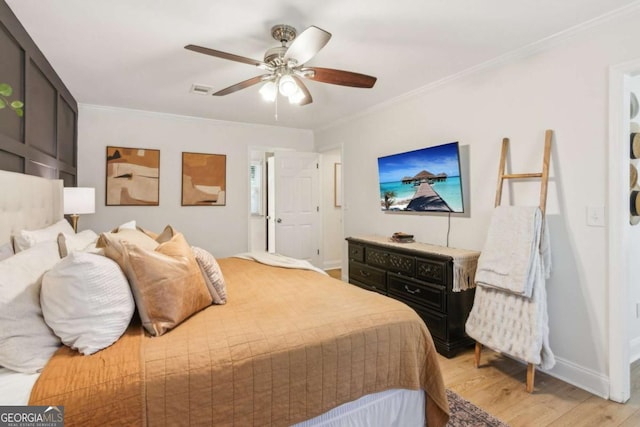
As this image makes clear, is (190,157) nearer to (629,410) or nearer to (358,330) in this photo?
(358,330)

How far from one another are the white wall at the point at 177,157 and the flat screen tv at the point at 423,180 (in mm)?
2150

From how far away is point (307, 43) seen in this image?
6.21 ft

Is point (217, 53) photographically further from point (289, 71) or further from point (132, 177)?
point (132, 177)

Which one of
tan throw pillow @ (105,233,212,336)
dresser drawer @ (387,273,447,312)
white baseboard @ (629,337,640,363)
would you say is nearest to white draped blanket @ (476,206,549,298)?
dresser drawer @ (387,273,447,312)

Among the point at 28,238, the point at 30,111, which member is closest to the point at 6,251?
the point at 28,238

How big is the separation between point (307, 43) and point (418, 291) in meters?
2.21

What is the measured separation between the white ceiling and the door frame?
519 millimetres

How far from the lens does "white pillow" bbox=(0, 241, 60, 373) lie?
1106 millimetres

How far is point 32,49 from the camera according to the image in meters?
2.40

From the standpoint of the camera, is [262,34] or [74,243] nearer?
[74,243]

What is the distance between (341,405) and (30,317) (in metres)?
1.26

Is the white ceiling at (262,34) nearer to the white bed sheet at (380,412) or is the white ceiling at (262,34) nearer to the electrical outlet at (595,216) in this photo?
the electrical outlet at (595,216)

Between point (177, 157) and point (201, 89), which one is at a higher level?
point (201, 89)

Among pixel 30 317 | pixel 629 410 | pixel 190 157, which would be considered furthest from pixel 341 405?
pixel 190 157
